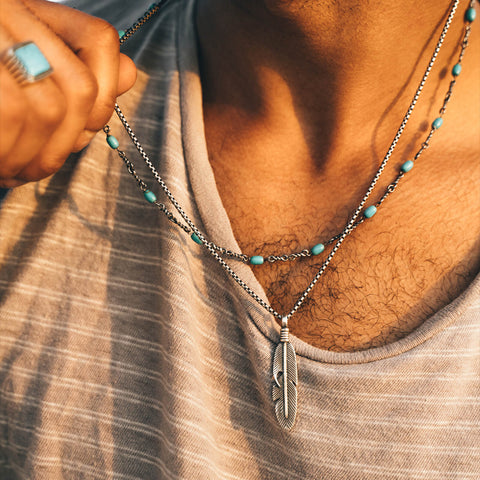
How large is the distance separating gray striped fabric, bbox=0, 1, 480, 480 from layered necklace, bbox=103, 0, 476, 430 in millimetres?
19

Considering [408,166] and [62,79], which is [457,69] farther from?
[62,79]

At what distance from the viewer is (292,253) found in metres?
0.91

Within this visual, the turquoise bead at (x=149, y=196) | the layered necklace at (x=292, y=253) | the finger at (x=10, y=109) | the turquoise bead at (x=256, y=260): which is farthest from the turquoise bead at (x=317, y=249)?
the finger at (x=10, y=109)

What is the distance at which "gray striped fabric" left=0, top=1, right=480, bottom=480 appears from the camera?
75 centimetres

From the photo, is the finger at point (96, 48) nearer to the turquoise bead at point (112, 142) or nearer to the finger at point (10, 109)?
the finger at point (10, 109)

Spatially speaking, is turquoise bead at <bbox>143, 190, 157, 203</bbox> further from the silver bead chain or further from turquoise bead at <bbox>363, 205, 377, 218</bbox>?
turquoise bead at <bbox>363, 205, 377, 218</bbox>

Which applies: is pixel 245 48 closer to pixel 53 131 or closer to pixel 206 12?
pixel 206 12

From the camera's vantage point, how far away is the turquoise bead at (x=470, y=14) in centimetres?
94

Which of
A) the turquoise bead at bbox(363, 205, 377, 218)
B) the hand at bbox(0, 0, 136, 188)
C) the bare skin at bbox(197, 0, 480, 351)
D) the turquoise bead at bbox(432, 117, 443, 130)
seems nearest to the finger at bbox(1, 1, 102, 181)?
the hand at bbox(0, 0, 136, 188)

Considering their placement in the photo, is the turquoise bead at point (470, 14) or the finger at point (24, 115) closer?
the finger at point (24, 115)

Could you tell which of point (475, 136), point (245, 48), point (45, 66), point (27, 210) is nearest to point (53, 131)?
point (45, 66)

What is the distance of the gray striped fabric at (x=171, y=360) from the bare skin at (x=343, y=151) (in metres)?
0.08

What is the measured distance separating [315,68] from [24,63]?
65 centimetres

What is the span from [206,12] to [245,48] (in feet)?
0.51
